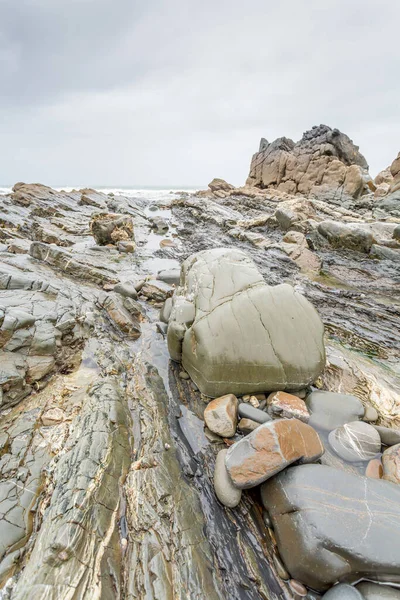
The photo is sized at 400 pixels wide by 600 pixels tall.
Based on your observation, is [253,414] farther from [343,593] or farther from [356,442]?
[343,593]

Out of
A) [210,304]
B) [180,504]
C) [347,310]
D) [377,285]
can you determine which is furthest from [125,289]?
[377,285]

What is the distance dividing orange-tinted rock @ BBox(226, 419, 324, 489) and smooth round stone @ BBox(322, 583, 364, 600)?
73cm

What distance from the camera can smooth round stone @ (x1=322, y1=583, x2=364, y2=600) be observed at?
1.72m

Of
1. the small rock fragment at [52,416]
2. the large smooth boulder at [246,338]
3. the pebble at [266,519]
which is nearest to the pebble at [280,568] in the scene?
the pebble at [266,519]

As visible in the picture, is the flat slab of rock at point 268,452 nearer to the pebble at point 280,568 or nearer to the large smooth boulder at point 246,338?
the pebble at point 280,568

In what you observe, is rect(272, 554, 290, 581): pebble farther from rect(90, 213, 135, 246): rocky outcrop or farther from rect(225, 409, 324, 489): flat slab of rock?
rect(90, 213, 135, 246): rocky outcrop

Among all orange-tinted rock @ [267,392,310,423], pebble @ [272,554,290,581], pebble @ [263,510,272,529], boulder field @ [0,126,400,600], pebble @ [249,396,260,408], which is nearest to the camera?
boulder field @ [0,126,400,600]

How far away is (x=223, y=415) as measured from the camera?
3088 mm

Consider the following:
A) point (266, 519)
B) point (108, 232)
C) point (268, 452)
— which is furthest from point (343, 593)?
point (108, 232)

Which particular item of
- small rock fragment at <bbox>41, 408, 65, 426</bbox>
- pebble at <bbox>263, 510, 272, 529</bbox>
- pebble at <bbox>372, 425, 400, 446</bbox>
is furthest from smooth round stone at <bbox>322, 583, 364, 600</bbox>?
small rock fragment at <bbox>41, 408, 65, 426</bbox>

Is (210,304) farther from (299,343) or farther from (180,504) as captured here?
(180,504)

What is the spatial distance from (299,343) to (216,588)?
2.53 metres

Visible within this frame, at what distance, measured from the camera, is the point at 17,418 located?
2990 mm

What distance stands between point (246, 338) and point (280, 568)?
2.14 meters
